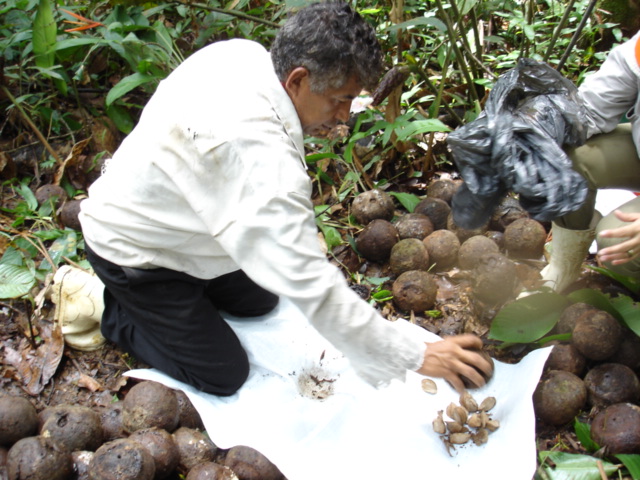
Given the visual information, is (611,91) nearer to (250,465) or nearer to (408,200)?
(408,200)

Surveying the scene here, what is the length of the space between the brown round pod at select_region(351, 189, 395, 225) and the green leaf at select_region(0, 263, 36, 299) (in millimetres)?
1779

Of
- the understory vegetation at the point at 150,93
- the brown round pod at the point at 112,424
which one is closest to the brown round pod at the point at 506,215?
the understory vegetation at the point at 150,93

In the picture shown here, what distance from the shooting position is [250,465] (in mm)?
2270

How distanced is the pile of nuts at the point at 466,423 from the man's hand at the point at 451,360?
0.26 metres

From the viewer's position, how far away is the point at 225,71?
2020 millimetres

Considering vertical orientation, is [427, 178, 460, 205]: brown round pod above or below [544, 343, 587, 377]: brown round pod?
below

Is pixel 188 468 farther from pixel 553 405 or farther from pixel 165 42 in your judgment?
pixel 165 42

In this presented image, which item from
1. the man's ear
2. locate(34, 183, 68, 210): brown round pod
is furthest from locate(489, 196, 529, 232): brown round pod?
locate(34, 183, 68, 210): brown round pod

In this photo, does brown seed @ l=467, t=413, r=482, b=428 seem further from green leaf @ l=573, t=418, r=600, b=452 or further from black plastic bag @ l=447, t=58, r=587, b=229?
black plastic bag @ l=447, t=58, r=587, b=229

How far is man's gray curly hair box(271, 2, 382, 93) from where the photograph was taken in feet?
6.43

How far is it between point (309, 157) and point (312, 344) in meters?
1.12

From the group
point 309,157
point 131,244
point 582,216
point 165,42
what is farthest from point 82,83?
point 582,216

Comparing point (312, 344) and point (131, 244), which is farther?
point (312, 344)

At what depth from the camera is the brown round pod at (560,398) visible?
234 centimetres
